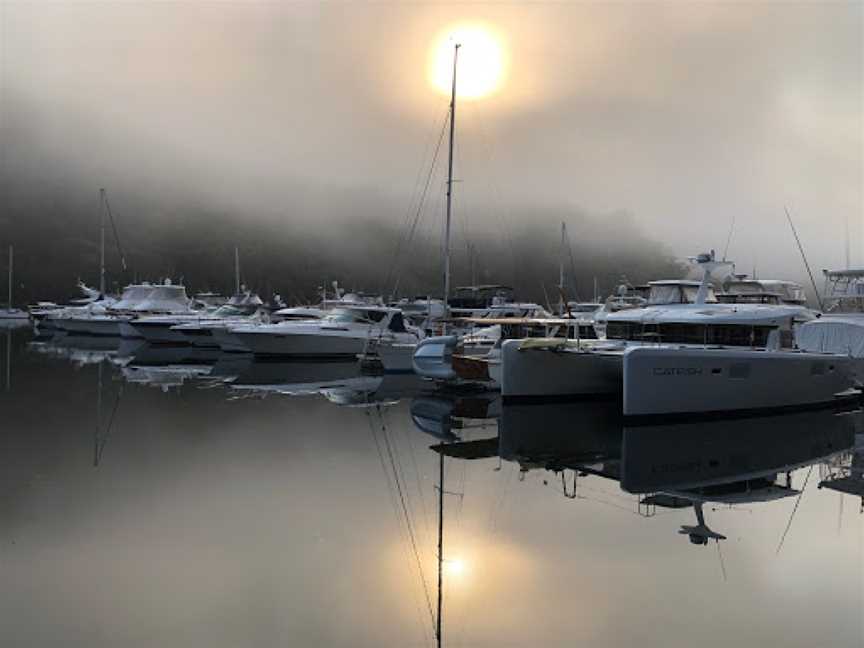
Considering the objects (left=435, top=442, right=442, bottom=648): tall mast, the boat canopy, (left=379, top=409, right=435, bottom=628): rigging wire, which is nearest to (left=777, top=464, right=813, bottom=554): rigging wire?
(left=435, top=442, right=442, bottom=648): tall mast

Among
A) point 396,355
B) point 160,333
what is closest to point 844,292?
point 396,355

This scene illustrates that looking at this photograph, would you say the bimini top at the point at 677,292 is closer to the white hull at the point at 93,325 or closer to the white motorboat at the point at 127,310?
the white motorboat at the point at 127,310

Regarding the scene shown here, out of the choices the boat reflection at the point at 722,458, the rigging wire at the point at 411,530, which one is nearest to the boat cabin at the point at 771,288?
the boat reflection at the point at 722,458

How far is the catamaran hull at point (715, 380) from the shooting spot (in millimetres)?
20281

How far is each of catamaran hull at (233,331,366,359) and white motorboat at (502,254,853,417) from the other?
Answer: 1758 cm

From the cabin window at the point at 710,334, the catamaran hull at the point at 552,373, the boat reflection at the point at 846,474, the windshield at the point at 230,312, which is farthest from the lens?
the windshield at the point at 230,312

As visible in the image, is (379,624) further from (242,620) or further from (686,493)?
(686,493)

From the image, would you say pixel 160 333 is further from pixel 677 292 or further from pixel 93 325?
pixel 677 292

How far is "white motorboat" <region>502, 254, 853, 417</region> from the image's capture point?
67.3 feet

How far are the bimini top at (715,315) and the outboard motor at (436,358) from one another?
6.09 metres

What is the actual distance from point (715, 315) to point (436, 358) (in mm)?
9773

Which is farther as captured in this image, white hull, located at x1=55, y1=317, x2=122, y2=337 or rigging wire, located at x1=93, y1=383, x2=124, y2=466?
white hull, located at x1=55, y1=317, x2=122, y2=337

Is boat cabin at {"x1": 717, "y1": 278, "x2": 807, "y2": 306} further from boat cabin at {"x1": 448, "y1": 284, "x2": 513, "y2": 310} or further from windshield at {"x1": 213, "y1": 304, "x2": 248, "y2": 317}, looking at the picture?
windshield at {"x1": 213, "y1": 304, "x2": 248, "y2": 317}

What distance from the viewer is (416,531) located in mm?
11109
